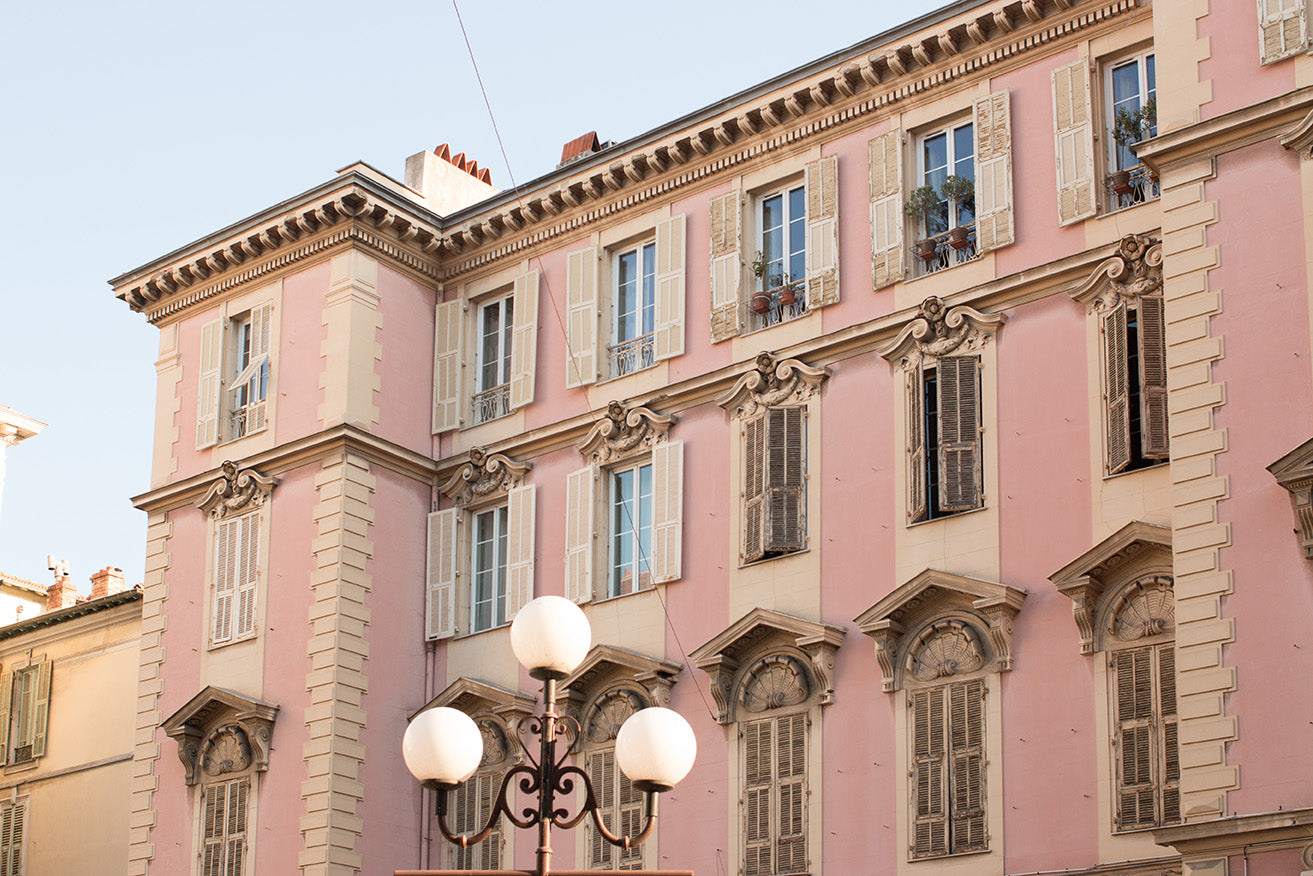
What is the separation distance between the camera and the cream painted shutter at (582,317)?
2692 centimetres

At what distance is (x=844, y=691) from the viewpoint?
23.1 m

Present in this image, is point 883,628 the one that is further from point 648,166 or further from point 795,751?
point 648,166

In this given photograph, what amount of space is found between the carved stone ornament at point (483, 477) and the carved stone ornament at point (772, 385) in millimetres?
3572

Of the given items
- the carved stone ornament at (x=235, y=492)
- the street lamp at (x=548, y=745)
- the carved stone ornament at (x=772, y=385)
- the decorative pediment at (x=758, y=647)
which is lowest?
the street lamp at (x=548, y=745)

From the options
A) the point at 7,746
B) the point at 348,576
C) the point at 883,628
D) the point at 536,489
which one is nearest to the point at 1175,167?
the point at 883,628

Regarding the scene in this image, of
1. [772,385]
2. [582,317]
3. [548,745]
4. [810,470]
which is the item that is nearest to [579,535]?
[582,317]

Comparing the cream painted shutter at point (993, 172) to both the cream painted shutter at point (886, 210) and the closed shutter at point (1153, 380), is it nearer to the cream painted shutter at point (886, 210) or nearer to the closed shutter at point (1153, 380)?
the cream painted shutter at point (886, 210)

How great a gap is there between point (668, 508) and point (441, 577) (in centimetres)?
394

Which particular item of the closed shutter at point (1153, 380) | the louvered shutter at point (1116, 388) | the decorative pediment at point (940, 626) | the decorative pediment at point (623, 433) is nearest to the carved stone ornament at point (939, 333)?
the louvered shutter at point (1116, 388)

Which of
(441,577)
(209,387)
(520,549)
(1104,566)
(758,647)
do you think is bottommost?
(758,647)

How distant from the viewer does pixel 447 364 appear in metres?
28.8

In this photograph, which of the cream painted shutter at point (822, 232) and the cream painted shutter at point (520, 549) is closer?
the cream painted shutter at point (822, 232)

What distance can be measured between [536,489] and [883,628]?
6.24m

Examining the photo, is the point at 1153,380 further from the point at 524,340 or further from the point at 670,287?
the point at 524,340
